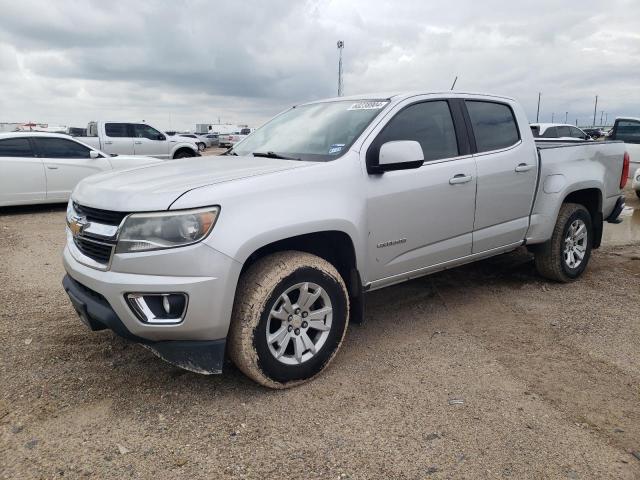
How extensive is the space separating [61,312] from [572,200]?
5.00m

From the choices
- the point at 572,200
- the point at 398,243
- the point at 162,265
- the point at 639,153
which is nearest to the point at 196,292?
the point at 162,265

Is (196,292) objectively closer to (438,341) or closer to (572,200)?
(438,341)

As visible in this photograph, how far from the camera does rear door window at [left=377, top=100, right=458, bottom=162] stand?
365 cm

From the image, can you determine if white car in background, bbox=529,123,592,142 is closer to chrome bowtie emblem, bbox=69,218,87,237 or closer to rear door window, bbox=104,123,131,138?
rear door window, bbox=104,123,131,138

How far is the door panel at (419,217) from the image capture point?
3420 mm

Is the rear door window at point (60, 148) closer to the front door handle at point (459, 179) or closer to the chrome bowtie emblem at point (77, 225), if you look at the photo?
the chrome bowtie emblem at point (77, 225)

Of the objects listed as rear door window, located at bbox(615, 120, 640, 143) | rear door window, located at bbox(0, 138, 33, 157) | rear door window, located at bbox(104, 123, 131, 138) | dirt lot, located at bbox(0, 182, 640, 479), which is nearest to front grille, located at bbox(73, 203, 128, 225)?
dirt lot, located at bbox(0, 182, 640, 479)

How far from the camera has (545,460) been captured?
2436 millimetres

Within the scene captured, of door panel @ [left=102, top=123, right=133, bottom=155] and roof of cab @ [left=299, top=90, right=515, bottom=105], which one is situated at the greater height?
roof of cab @ [left=299, top=90, right=515, bottom=105]

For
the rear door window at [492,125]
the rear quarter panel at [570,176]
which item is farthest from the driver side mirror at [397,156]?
the rear quarter panel at [570,176]

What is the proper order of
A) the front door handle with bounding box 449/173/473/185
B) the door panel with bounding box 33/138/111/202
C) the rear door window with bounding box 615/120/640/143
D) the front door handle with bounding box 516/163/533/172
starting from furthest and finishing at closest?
1. the rear door window with bounding box 615/120/640/143
2. the door panel with bounding box 33/138/111/202
3. the front door handle with bounding box 516/163/533/172
4. the front door handle with bounding box 449/173/473/185

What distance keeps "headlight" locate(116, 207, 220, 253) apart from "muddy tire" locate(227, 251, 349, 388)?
42 centimetres

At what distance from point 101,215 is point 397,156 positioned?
5.91 ft

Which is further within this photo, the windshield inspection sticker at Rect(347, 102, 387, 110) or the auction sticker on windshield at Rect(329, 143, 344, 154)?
the windshield inspection sticker at Rect(347, 102, 387, 110)
